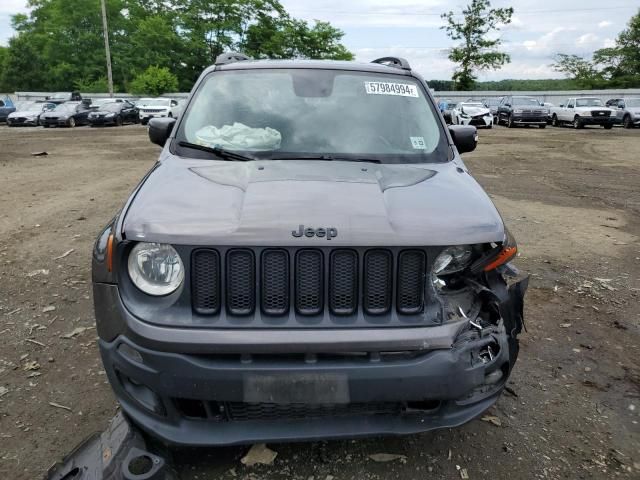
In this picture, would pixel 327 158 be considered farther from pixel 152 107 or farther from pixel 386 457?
pixel 152 107

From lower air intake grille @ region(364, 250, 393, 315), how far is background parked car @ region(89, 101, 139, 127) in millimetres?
30400

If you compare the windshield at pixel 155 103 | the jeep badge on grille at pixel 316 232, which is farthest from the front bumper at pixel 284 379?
the windshield at pixel 155 103

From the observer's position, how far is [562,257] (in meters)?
5.88

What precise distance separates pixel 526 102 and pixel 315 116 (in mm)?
31295

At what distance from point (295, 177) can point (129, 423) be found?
137cm

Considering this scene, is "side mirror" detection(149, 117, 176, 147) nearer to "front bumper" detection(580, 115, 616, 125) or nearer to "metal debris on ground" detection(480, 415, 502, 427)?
"metal debris on ground" detection(480, 415, 502, 427)

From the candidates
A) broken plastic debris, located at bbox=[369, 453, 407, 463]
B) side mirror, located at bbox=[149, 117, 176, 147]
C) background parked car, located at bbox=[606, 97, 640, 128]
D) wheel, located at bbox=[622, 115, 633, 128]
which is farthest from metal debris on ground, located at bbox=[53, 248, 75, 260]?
wheel, located at bbox=[622, 115, 633, 128]

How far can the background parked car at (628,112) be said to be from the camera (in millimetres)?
28587

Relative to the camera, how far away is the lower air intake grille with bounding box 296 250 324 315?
2.19 meters

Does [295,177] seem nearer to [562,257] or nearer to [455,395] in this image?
[455,395]

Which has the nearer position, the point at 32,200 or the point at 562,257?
the point at 562,257

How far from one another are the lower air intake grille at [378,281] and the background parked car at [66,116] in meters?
30.4

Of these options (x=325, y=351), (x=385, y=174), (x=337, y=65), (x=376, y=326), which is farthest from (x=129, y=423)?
(x=337, y=65)

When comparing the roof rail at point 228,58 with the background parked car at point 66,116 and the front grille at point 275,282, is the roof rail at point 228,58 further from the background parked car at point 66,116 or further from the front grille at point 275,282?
the background parked car at point 66,116
